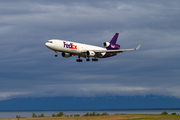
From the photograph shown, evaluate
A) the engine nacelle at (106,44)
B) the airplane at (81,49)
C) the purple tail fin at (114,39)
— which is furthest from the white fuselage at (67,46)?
the purple tail fin at (114,39)

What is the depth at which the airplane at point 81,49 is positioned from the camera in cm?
8180

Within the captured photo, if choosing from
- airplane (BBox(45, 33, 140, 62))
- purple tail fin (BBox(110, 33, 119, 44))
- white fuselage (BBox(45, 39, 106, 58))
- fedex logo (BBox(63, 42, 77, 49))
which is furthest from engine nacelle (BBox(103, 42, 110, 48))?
fedex logo (BBox(63, 42, 77, 49))

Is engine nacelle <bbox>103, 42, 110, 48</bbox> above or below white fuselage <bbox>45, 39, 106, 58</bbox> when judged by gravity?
above

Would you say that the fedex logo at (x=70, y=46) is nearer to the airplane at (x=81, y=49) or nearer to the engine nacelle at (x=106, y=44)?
the airplane at (x=81, y=49)

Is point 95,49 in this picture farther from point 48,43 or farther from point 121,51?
point 48,43

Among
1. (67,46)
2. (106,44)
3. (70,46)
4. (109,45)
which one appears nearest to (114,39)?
(109,45)

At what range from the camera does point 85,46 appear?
89250 mm

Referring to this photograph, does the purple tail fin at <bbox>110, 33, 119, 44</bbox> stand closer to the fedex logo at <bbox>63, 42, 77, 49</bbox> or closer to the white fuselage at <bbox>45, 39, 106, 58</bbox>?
the white fuselage at <bbox>45, 39, 106, 58</bbox>

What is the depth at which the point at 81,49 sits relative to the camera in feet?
287

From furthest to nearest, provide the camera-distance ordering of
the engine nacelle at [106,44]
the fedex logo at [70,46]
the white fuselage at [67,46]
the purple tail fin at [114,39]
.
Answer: the purple tail fin at [114,39]
the engine nacelle at [106,44]
the fedex logo at [70,46]
the white fuselage at [67,46]

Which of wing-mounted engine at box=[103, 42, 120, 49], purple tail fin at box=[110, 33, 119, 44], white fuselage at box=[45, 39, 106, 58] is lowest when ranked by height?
white fuselage at box=[45, 39, 106, 58]

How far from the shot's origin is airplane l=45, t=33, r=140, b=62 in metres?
81.8

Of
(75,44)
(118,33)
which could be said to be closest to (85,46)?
(75,44)

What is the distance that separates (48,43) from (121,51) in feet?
92.0
